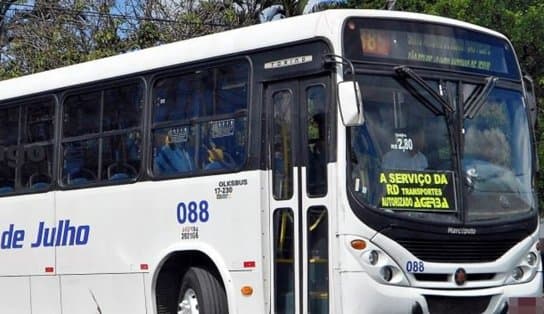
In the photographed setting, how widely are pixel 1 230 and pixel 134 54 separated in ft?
10.5

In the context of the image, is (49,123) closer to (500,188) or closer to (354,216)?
(354,216)

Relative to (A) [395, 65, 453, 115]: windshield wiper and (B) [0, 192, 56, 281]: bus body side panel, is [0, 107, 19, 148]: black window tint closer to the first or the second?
(B) [0, 192, 56, 281]: bus body side panel

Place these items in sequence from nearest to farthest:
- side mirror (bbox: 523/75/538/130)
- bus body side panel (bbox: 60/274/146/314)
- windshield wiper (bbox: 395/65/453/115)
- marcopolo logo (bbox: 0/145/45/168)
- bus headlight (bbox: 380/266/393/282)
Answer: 1. bus headlight (bbox: 380/266/393/282)
2. windshield wiper (bbox: 395/65/453/115)
3. side mirror (bbox: 523/75/538/130)
4. bus body side panel (bbox: 60/274/146/314)
5. marcopolo logo (bbox: 0/145/45/168)

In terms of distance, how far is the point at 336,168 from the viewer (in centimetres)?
909

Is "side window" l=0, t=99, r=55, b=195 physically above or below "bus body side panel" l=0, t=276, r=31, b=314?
above

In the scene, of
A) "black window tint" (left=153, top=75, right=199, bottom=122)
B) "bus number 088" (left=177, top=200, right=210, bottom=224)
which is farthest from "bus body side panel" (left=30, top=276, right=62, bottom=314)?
"black window tint" (left=153, top=75, right=199, bottom=122)

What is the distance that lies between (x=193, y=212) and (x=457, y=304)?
282 centimetres

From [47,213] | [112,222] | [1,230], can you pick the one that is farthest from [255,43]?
[1,230]

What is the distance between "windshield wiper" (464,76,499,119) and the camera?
9719 mm

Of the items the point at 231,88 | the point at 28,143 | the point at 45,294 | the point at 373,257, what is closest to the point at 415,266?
the point at 373,257

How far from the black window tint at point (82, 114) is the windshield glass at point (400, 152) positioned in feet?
12.1

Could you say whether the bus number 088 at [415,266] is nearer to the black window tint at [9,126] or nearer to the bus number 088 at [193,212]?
the bus number 088 at [193,212]

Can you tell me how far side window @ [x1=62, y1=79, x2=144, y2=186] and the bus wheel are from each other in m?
1.38

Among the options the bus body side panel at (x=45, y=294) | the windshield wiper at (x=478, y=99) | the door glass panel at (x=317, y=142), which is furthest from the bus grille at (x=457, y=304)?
the bus body side panel at (x=45, y=294)
